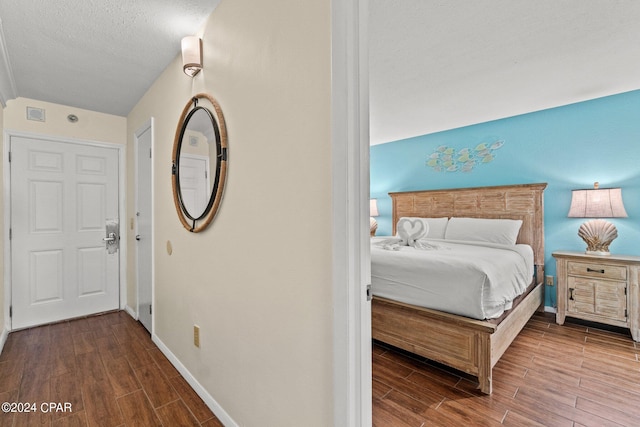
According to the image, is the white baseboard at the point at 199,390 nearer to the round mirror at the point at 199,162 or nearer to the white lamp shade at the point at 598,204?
the round mirror at the point at 199,162

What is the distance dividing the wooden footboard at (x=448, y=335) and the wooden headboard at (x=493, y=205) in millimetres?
1385

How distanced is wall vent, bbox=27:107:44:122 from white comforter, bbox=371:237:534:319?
3.58 m

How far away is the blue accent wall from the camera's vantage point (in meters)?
2.91

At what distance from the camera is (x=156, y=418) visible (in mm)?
1633

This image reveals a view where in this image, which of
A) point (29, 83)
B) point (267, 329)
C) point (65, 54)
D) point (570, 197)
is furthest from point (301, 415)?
point (570, 197)

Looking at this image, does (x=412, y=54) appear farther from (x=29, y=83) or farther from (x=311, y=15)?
(x=29, y=83)

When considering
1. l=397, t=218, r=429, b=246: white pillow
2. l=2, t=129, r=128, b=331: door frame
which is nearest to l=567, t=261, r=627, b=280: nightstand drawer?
l=397, t=218, r=429, b=246: white pillow

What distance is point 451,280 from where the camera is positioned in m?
2.02

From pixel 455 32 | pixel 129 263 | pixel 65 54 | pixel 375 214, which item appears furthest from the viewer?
pixel 375 214

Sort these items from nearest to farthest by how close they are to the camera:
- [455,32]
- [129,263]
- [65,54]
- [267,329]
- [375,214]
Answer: [267,329] → [455,32] → [65,54] → [129,263] → [375,214]

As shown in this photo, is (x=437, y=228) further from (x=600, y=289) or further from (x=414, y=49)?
(x=414, y=49)

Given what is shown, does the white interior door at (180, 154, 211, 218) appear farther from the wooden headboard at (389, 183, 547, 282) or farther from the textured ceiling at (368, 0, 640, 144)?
the wooden headboard at (389, 183, 547, 282)

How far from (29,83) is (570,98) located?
5182 mm

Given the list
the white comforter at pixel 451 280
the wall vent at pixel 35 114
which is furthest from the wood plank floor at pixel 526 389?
the wall vent at pixel 35 114
